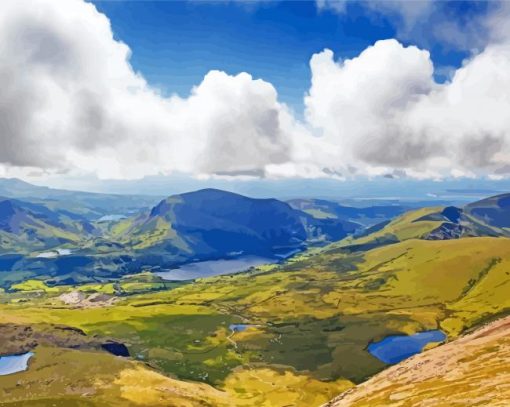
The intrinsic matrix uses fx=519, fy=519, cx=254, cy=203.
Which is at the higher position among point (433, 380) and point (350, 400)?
point (433, 380)

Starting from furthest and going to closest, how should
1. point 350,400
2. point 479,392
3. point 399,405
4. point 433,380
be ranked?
point 350,400 < point 433,380 < point 399,405 < point 479,392

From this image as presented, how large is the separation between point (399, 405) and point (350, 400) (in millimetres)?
38230

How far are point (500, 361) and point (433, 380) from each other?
25300mm

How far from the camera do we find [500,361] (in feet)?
612

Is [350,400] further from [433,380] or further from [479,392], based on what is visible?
[479,392]

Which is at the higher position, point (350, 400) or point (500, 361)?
point (500, 361)

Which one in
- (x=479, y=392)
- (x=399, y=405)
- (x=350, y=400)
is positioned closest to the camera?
(x=479, y=392)

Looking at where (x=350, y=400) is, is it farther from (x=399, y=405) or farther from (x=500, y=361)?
(x=500, y=361)

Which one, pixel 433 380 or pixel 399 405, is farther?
pixel 433 380

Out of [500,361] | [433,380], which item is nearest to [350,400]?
[433,380]

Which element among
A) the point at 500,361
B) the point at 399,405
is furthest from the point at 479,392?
the point at 500,361


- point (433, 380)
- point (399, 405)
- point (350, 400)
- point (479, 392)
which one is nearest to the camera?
point (479, 392)

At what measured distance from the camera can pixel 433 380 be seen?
186 metres

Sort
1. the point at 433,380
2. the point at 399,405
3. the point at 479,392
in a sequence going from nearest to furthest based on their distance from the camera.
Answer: the point at 479,392, the point at 399,405, the point at 433,380
